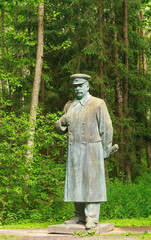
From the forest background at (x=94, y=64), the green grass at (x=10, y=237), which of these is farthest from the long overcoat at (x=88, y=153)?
the forest background at (x=94, y=64)

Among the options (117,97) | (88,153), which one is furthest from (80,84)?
(117,97)

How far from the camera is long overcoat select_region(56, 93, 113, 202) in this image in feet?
27.3

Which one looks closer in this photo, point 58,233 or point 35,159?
point 58,233

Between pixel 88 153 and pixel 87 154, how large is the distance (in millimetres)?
25

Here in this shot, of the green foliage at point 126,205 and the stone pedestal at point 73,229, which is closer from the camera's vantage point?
the stone pedestal at point 73,229

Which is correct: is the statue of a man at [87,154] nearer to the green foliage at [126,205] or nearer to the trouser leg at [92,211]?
the trouser leg at [92,211]

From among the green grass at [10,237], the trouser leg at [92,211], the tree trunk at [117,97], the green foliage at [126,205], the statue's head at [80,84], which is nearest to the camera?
the green grass at [10,237]

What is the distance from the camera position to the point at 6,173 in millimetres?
12047

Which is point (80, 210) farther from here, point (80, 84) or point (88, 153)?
point (80, 84)

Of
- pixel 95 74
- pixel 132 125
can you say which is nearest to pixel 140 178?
pixel 132 125

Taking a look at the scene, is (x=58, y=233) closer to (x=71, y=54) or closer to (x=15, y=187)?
(x=15, y=187)

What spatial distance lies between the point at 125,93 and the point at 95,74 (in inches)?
85.5

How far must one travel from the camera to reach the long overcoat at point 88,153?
8312 millimetres

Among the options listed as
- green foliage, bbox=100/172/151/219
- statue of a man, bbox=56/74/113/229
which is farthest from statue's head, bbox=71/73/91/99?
green foliage, bbox=100/172/151/219
